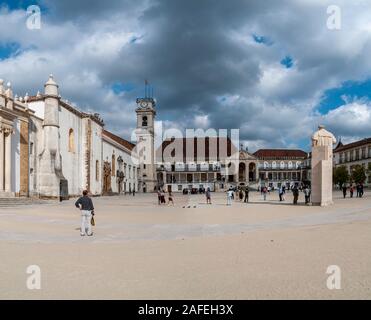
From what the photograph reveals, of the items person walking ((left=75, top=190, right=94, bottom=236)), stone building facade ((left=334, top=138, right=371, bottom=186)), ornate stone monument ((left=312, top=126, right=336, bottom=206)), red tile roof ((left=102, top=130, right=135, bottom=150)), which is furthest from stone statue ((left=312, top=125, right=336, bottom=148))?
stone building facade ((left=334, top=138, right=371, bottom=186))

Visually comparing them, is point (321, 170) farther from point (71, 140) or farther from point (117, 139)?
point (117, 139)

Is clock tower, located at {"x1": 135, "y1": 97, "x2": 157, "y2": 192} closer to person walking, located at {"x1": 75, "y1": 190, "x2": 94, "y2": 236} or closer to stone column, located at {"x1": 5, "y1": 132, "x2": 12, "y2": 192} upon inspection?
stone column, located at {"x1": 5, "y1": 132, "x2": 12, "y2": 192}

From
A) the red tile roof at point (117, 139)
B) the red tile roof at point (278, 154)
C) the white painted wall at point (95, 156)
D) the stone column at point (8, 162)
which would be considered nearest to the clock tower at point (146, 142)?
the red tile roof at point (117, 139)

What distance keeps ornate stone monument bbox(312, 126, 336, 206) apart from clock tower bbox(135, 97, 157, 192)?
64.1m

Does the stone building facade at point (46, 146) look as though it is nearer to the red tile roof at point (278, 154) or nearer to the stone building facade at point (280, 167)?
the stone building facade at point (280, 167)

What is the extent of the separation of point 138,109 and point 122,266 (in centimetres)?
8264

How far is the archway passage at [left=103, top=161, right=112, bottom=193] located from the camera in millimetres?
55506

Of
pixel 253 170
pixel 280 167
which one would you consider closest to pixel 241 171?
pixel 253 170

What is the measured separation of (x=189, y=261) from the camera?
25.0 feet

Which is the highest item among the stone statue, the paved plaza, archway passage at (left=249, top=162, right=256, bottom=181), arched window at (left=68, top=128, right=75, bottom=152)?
arched window at (left=68, top=128, right=75, bottom=152)

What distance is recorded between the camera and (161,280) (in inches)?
242

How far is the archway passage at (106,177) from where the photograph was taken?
55506 mm

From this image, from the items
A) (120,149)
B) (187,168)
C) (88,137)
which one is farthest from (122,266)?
(187,168)

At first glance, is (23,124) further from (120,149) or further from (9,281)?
(120,149)
